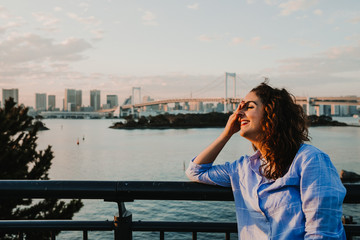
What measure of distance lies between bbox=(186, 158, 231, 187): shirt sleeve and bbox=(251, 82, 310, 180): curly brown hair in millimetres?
191

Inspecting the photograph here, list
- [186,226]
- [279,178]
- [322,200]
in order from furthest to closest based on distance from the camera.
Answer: [186,226], [279,178], [322,200]

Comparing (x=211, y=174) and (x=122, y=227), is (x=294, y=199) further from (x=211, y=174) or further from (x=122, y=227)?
(x=122, y=227)

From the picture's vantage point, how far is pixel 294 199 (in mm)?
1140

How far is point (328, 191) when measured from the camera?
3.42 ft

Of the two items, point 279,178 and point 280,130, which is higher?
point 280,130

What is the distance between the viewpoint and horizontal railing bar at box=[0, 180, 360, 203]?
53.9 inches

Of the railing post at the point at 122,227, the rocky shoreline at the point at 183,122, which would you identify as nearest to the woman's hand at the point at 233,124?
the railing post at the point at 122,227

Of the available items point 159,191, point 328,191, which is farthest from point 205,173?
point 328,191

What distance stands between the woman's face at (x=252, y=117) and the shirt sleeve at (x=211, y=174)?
0.19 m

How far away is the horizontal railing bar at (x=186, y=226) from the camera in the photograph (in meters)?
1.45

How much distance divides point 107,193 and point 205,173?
43cm

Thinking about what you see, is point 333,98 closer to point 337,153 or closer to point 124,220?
point 337,153

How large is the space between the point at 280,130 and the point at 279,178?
0.64ft

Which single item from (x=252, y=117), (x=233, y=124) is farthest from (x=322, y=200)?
(x=233, y=124)
